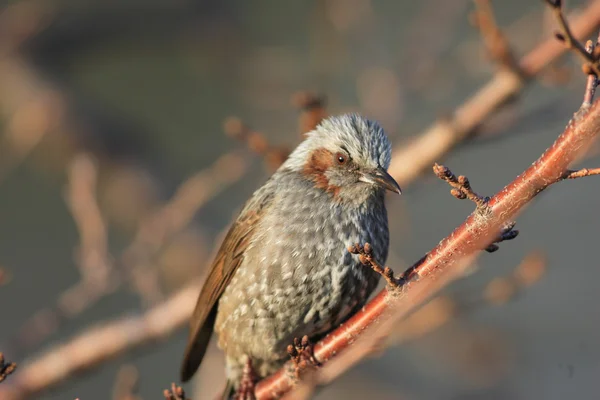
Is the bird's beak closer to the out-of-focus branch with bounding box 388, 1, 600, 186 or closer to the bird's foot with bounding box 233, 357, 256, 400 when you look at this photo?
the out-of-focus branch with bounding box 388, 1, 600, 186

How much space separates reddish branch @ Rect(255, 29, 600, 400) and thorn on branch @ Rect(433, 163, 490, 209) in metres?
0.04

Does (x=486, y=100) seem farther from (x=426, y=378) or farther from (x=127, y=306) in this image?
(x=127, y=306)

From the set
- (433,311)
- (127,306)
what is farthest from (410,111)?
(433,311)

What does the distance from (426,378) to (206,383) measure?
8.77ft

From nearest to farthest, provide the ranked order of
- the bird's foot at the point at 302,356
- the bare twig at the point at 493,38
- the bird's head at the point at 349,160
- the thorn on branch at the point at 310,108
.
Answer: the bird's foot at the point at 302,356 → the bird's head at the point at 349,160 → the bare twig at the point at 493,38 → the thorn on branch at the point at 310,108

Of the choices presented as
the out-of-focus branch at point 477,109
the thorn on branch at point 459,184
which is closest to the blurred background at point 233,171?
the out-of-focus branch at point 477,109

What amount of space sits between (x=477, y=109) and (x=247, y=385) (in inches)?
76.5

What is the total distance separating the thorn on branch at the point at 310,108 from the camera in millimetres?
4199

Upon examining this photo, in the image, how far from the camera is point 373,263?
2.71m

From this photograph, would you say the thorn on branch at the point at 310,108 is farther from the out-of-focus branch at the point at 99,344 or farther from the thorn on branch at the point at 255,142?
the out-of-focus branch at the point at 99,344

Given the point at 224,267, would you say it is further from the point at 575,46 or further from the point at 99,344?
the point at 575,46

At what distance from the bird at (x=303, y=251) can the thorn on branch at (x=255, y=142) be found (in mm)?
472

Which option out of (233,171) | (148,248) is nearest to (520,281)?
(233,171)

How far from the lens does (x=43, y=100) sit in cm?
642
